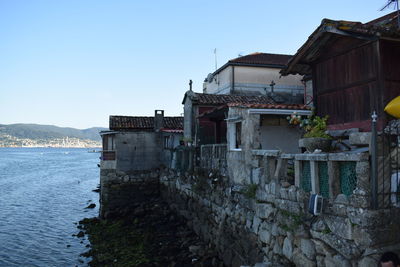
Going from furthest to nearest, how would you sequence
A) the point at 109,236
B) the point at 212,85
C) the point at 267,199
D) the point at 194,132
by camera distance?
1. the point at 212,85
2. the point at 194,132
3. the point at 109,236
4. the point at 267,199

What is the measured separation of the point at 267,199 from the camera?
31.0ft

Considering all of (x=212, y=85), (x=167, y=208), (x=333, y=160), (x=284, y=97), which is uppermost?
(x=212, y=85)

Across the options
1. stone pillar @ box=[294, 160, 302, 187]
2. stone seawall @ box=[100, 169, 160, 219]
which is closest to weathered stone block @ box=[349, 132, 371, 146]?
stone pillar @ box=[294, 160, 302, 187]

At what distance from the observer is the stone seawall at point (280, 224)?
18.6ft

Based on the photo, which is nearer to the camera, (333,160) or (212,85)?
(333,160)

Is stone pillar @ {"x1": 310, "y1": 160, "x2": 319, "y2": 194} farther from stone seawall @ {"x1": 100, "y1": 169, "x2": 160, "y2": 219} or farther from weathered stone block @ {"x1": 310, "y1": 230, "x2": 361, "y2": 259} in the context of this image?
stone seawall @ {"x1": 100, "y1": 169, "x2": 160, "y2": 219}

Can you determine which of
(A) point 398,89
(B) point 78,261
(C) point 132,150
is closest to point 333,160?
(A) point 398,89

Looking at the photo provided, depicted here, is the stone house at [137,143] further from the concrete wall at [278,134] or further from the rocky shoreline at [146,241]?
the concrete wall at [278,134]

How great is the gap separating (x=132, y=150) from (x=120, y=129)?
206 centimetres

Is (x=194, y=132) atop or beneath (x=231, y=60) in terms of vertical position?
beneath

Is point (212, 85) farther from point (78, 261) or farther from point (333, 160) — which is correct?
point (333, 160)

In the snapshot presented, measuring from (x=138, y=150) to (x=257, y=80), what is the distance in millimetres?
12693

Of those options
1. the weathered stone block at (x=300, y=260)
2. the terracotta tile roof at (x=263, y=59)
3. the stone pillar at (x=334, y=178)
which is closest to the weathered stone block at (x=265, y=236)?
the weathered stone block at (x=300, y=260)

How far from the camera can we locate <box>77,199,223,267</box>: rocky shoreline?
13.9m
